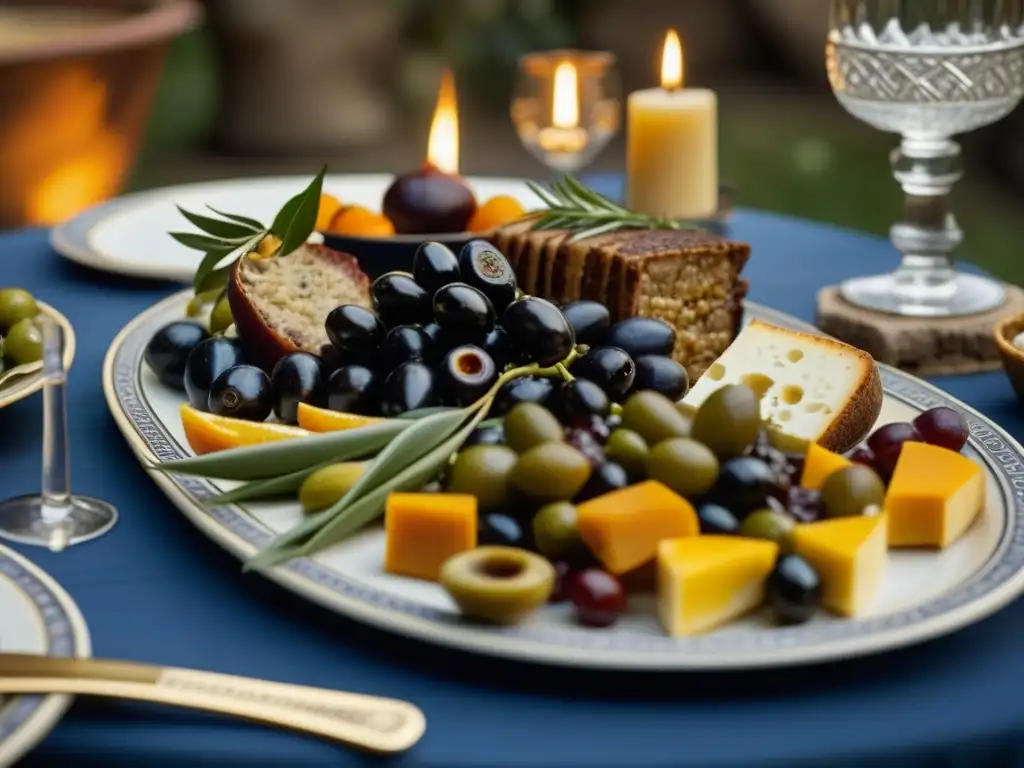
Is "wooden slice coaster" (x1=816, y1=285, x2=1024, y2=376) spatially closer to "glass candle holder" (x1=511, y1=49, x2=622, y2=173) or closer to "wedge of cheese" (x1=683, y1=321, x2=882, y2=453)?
"wedge of cheese" (x1=683, y1=321, x2=882, y2=453)

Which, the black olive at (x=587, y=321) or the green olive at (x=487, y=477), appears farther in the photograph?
the black olive at (x=587, y=321)

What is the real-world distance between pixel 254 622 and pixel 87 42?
2547 millimetres

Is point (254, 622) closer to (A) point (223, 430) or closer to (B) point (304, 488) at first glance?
(B) point (304, 488)

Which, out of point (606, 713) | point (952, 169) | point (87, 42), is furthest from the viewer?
point (87, 42)

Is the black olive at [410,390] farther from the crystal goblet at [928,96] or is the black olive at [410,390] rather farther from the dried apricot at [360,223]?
the crystal goblet at [928,96]

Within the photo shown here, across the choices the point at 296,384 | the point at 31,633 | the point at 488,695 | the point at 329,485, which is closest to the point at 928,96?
the point at 296,384

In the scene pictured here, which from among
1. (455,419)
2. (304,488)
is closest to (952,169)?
(455,419)

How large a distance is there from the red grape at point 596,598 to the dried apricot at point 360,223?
82 centimetres

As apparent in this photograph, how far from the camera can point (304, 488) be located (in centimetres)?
106

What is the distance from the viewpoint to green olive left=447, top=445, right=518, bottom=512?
1.01 metres

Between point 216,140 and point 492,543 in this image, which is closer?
point 492,543

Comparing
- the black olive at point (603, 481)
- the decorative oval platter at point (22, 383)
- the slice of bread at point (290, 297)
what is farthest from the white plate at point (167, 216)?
the black olive at point (603, 481)

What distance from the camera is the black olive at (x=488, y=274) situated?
1.27m

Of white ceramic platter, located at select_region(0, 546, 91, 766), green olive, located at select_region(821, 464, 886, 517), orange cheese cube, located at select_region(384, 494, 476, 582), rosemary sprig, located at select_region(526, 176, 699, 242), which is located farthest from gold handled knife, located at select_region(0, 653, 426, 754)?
rosemary sprig, located at select_region(526, 176, 699, 242)
